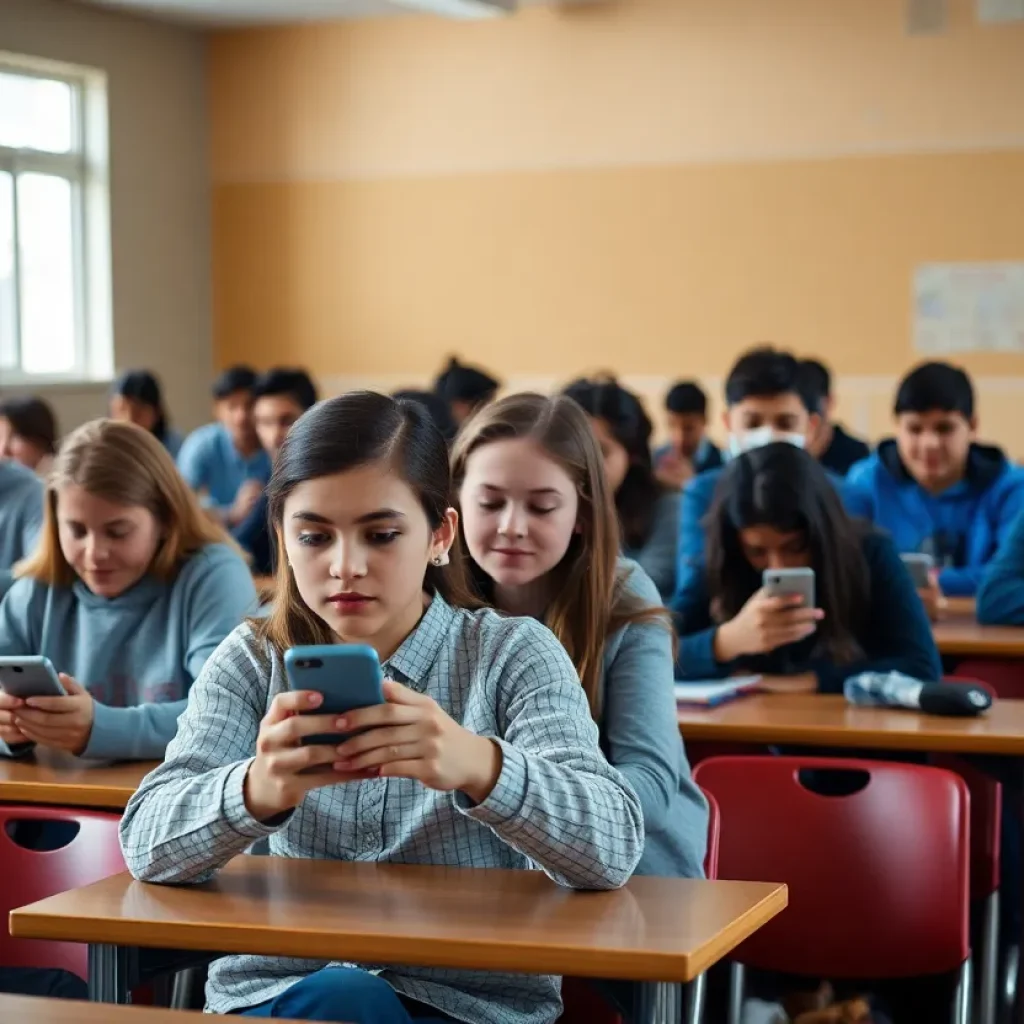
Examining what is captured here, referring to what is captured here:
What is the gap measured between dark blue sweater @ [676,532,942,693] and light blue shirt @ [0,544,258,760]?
3.19 feet

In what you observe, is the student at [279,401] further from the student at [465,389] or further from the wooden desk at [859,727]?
the wooden desk at [859,727]

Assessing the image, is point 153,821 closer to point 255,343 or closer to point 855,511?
point 855,511

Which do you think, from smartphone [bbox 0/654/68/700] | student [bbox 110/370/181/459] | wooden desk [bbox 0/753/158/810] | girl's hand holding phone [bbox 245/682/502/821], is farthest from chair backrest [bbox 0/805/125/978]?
student [bbox 110/370/181/459]

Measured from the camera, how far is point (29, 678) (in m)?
2.95

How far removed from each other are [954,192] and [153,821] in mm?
8169

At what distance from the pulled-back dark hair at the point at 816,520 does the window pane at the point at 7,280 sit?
279 inches

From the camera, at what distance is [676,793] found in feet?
8.31

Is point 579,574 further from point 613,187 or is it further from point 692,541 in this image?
point 613,187

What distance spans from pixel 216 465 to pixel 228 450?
0.10 m

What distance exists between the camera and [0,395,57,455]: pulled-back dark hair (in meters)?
6.73

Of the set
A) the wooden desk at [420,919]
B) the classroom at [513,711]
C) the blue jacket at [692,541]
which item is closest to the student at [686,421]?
the classroom at [513,711]

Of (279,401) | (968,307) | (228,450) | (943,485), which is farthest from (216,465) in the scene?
(968,307)

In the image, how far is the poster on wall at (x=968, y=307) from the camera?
9.36 meters

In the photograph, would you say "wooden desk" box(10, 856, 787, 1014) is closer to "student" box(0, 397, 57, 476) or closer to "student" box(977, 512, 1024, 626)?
"student" box(977, 512, 1024, 626)
